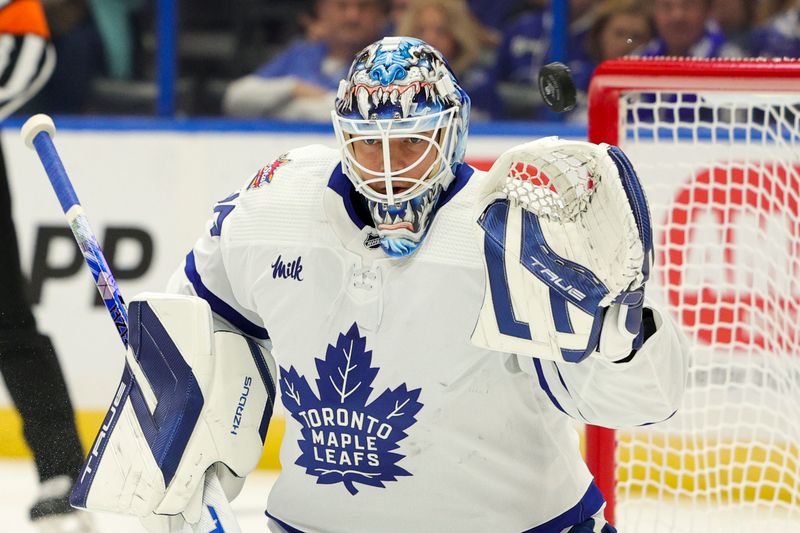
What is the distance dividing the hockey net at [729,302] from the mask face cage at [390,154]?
2.20 ft

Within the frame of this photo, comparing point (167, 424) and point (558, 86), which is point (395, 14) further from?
point (167, 424)

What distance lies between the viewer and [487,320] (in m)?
1.75

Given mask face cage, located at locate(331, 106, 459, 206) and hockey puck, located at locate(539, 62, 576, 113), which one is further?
hockey puck, located at locate(539, 62, 576, 113)

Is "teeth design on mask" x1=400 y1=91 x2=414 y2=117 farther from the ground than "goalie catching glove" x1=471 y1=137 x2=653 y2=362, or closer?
farther from the ground

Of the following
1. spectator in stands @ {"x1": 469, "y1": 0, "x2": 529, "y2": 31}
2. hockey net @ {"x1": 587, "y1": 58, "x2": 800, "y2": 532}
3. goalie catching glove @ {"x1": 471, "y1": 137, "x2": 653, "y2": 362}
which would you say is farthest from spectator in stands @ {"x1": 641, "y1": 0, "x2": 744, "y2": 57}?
goalie catching glove @ {"x1": 471, "y1": 137, "x2": 653, "y2": 362}

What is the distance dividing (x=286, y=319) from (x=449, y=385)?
0.27m

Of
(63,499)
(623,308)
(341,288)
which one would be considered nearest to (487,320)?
→ (623,308)

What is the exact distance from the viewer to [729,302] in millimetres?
2980

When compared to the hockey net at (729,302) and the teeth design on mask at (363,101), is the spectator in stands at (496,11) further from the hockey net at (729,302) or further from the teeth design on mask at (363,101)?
the teeth design on mask at (363,101)

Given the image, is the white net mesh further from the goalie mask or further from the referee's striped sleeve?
the referee's striped sleeve

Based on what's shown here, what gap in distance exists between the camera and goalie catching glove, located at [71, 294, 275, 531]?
2.00 metres

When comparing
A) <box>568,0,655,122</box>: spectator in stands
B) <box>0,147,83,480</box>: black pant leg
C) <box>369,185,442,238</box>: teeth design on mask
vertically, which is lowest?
<box>0,147,83,480</box>: black pant leg

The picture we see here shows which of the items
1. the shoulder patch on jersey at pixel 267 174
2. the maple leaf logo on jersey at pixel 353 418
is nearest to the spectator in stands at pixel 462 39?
the shoulder patch on jersey at pixel 267 174

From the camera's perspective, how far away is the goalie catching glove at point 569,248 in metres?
1.61
